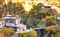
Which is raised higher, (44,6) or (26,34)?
(44,6)

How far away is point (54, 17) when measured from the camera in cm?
155

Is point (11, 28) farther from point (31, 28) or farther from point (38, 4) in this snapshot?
point (38, 4)

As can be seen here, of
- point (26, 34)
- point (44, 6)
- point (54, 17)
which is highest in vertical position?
point (44, 6)

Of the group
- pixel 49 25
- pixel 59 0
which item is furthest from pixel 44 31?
pixel 59 0

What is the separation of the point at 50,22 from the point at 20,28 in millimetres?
292

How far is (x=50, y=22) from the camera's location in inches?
60.4

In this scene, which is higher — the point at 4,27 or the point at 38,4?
the point at 38,4

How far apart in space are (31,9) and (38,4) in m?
0.09

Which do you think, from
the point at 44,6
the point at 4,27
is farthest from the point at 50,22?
the point at 4,27

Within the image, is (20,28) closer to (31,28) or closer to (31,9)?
(31,28)

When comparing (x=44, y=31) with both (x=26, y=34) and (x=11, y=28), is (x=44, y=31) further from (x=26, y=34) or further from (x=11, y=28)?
(x=11, y=28)

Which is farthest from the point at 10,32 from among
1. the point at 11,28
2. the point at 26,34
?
the point at 26,34

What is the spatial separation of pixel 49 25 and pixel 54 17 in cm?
9

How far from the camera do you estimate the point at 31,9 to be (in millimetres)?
1580
